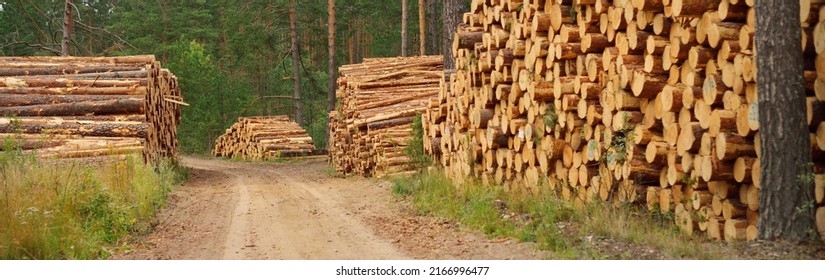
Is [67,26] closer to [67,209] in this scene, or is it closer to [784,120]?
[67,209]

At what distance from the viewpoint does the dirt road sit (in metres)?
6.88

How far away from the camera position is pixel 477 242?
23.8ft

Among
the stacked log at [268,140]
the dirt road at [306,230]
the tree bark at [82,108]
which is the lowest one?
the stacked log at [268,140]

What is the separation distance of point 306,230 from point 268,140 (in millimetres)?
19529

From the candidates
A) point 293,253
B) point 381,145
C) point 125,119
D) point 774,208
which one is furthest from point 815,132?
point 125,119

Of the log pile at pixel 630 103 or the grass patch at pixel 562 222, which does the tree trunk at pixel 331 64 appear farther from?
the grass patch at pixel 562 222

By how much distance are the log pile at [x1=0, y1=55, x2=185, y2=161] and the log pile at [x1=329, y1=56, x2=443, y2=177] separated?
13.7 feet

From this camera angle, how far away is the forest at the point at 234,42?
34.9 meters

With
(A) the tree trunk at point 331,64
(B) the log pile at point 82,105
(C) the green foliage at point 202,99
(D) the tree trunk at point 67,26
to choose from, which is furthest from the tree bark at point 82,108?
(C) the green foliage at point 202,99

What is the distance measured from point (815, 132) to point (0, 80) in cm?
1417

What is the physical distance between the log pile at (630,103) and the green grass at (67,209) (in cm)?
427

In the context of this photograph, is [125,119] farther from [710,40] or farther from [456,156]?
[710,40]

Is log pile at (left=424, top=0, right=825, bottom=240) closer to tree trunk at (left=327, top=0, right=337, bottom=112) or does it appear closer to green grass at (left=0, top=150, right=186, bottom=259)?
green grass at (left=0, top=150, right=186, bottom=259)
